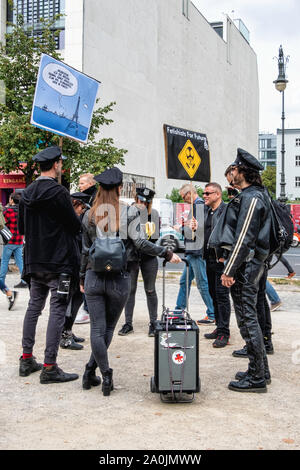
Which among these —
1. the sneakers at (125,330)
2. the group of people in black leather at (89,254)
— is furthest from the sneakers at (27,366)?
the sneakers at (125,330)

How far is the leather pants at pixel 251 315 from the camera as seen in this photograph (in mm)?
4598

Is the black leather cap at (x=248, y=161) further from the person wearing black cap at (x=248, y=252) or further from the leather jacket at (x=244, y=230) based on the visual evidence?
the leather jacket at (x=244, y=230)

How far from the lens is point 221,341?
6.27 m

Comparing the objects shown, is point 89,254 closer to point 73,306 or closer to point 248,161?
point 248,161

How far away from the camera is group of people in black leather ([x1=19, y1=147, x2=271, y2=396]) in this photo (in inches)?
175

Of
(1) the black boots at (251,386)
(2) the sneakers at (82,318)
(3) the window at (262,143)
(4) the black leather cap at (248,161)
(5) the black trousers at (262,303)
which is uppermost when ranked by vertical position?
(3) the window at (262,143)

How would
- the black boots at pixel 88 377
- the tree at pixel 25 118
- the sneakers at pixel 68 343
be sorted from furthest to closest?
1. the tree at pixel 25 118
2. the sneakers at pixel 68 343
3. the black boots at pixel 88 377

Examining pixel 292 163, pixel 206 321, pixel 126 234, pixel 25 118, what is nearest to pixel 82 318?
pixel 206 321

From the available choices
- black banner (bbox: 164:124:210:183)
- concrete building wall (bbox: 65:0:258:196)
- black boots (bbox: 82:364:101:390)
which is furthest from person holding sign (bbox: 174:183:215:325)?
concrete building wall (bbox: 65:0:258:196)

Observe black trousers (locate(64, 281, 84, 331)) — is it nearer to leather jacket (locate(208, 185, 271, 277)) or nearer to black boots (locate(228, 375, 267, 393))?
leather jacket (locate(208, 185, 271, 277))

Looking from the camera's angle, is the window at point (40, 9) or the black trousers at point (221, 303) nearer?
the black trousers at point (221, 303)

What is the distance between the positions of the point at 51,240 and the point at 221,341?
8.43 ft

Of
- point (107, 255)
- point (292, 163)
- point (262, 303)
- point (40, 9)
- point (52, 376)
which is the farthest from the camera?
point (292, 163)
